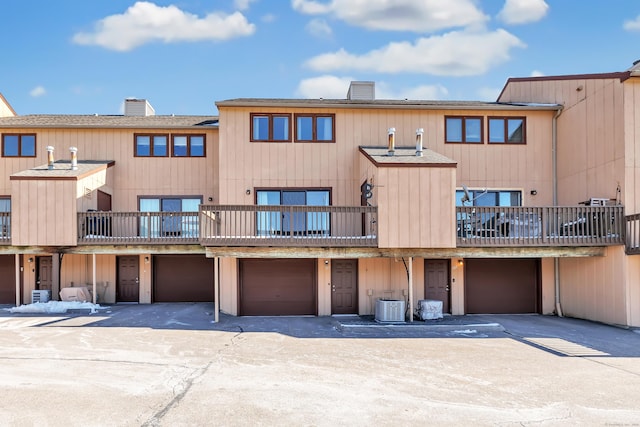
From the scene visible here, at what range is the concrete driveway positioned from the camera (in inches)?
244

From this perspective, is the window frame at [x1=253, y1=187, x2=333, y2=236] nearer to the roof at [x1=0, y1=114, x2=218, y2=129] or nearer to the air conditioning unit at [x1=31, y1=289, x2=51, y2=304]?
the roof at [x1=0, y1=114, x2=218, y2=129]

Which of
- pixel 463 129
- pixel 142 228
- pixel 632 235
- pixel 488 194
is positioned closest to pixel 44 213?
pixel 142 228

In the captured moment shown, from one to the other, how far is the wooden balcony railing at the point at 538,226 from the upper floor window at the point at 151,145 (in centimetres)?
1159

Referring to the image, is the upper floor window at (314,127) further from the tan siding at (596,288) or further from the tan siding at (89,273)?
the tan siding at (596,288)

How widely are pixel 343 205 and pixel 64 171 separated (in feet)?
32.2

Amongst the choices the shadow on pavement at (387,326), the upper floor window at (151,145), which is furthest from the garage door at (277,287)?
the upper floor window at (151,145)

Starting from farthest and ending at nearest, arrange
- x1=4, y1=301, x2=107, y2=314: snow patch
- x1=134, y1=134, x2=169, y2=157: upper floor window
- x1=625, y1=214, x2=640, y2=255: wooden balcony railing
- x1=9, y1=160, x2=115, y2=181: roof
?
x1=134, y1=134, x2=169, y2=157: upper floor window, x1=4, y1=301, x2=107, y2=314: snow patch, x1=9, y1=160, x2=115, y2=181: roof, x1=625, y1=214, x2=640, y2=255: wooden balcony railing

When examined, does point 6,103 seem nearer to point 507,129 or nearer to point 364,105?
point 364,105

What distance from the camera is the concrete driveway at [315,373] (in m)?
6.20

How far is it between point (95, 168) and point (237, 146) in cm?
536

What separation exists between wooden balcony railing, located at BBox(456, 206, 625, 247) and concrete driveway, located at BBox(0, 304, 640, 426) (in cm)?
251

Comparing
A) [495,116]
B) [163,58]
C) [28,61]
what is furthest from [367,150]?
[28,61]

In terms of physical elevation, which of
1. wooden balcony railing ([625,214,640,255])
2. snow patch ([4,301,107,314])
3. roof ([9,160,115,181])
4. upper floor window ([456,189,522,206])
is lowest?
snow patch ([4,301,107,314])

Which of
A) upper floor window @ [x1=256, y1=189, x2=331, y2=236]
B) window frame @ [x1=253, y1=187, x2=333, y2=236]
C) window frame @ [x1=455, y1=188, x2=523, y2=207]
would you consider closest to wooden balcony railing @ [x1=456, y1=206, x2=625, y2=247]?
window frame @ [x1=455, y1=188, x2=523, y2=207]
